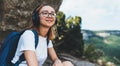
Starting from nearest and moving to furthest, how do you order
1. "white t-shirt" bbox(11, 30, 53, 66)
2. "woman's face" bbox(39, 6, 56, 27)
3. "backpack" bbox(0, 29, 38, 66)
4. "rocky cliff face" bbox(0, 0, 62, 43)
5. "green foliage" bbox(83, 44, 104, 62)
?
"white t-shirt" bbox(11, 30, 53, 66) → "backpack" bbox(0, 29, 38, 66) → "woman's face" bbox(39, 6, 56, 27) → "rocky cliff face" bbox(0, 0, 62, 43) → "green foliage" bbox(83, 44, 104, 62)

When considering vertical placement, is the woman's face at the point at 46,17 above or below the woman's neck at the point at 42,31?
above

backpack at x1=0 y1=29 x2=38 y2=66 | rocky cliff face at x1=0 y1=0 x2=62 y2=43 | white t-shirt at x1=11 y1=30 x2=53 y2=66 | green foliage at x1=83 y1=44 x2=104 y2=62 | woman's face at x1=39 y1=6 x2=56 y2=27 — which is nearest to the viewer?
white t-shirt at x1=11 y1=30 x2=53 y2=66

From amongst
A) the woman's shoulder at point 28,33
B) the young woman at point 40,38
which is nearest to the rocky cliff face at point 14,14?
the young woman at point 40,38

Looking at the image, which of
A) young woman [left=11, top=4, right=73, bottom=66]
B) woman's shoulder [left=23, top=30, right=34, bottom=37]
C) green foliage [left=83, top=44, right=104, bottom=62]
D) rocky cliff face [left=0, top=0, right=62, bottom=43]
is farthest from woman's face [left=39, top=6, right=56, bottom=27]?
green foliage [left=83, top=44, right=104, bottom=62]

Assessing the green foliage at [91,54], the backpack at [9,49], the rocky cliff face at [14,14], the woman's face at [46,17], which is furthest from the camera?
the green foliage at [91,54]

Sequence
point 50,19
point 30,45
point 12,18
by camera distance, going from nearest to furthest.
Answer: point 30,45, point 50,19, point 12,18

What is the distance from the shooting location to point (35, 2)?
33.4ft

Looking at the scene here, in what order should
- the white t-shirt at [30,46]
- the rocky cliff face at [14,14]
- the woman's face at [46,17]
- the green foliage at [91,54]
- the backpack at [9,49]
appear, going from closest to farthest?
the white t-shirt at [30,46], the backpack at [9,49], the woman's face at [46,17], the rocky cliff face at [14,14], the green foliage at [91,54]

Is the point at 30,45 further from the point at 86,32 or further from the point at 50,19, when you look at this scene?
the point at 86,32

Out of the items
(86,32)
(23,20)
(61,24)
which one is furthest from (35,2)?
(86,32)

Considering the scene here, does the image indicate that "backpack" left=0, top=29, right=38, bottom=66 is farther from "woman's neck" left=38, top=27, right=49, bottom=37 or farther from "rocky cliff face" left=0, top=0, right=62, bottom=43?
"rocky cliff face" left=0, top=0, right=62, bottom=43

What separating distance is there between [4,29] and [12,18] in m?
0.35

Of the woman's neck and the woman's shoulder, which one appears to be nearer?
the woman's shoulder

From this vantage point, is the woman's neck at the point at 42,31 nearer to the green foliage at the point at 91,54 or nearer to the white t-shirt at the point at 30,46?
the white t-shirt at the point at 30,46
